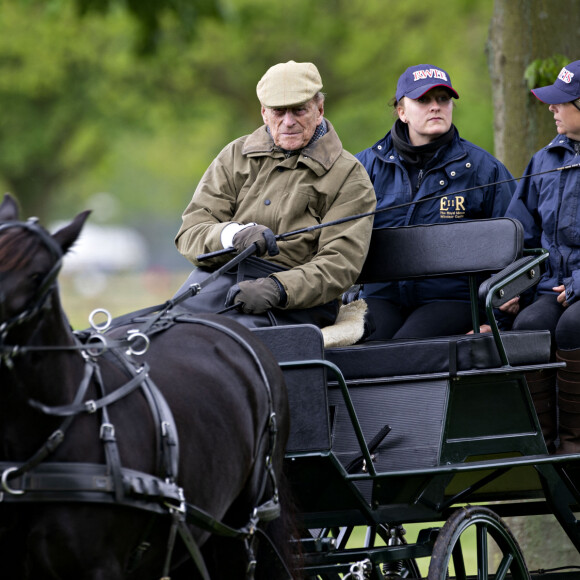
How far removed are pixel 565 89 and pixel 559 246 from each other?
69cm

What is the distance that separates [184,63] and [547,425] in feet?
66.8

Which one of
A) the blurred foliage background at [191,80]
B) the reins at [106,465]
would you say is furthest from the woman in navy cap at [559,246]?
the blurred foliage background at [191,80]

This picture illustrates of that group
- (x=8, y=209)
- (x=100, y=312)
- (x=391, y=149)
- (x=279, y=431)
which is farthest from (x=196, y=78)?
(x=8, y=209)

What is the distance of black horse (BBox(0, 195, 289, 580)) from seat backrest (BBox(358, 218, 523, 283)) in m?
1.35

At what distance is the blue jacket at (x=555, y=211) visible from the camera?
188 inches

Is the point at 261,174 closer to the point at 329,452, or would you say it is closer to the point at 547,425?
the point at 329,452

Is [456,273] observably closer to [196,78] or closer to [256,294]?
[256,294]

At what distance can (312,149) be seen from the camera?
4.65 meters

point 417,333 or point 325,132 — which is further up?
point 325,132

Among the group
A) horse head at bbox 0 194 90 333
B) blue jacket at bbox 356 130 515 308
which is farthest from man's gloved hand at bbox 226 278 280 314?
horse head at bbox 0 194 90 333

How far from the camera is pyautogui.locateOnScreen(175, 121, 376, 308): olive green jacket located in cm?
454

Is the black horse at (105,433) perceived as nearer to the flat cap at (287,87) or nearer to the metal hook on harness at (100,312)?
the metal hook on harness at (100,312)

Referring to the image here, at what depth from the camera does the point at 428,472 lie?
4.33m

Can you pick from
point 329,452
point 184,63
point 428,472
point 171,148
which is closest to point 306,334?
point 329,452
